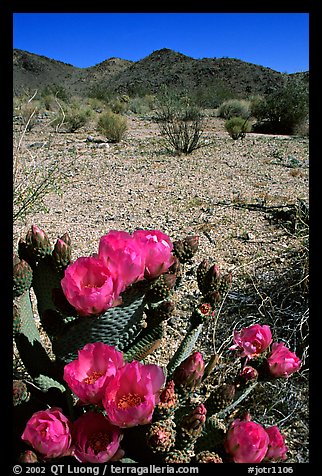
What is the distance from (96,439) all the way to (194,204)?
3966 mm

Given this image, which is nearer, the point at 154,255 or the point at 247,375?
the point at 154,255

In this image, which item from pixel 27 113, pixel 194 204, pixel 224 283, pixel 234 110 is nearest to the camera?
pixel 224 283

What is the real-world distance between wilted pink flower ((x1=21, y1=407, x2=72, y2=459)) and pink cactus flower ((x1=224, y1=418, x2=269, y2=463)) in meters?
0.37

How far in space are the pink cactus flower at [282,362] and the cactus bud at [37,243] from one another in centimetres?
69

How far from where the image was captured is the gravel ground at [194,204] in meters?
2.83

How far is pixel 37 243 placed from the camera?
1234 millimetres

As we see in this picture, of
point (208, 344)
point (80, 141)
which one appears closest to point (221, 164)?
point (80, 141)

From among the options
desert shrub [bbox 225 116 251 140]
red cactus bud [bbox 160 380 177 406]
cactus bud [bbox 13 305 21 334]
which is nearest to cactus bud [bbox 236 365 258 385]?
red cactus bud [bbox 160 380 177 406]

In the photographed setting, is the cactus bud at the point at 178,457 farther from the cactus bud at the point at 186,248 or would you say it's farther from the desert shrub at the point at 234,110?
the desert shrub at the point at 234,110

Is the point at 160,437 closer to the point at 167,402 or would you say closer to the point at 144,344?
the point at 167,402

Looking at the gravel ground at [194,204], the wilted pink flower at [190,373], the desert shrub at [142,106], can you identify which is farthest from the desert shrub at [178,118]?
the desert shrub at [142,106]

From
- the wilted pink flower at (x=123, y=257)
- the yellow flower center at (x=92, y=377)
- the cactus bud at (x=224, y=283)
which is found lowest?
the yellow flower center at (x=92, y=377)

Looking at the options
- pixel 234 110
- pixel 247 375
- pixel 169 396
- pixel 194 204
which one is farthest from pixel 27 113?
pixel 234 110

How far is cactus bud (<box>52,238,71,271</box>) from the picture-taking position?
1220 mm
